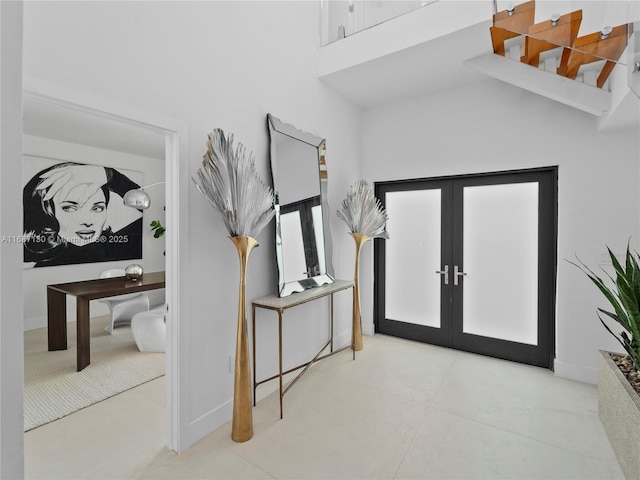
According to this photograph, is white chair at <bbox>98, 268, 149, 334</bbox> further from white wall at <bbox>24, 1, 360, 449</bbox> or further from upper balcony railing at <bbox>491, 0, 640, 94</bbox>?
upper balcony railing at <bbox>491, 0, 640, 94</bbox>

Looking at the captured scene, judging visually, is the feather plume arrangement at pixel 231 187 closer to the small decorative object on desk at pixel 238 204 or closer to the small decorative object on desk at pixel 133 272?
the small decorative object on desk at pixel 238 204

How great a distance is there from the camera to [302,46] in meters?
3.12

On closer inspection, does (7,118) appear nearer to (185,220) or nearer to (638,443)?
(185,220)

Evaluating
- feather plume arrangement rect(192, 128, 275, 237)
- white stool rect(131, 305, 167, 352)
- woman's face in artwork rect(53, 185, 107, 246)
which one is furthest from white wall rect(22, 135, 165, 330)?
feather plume arrangement rect(192, 128, 275, 237)

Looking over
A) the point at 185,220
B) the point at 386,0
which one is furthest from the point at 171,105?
the point at 386,0

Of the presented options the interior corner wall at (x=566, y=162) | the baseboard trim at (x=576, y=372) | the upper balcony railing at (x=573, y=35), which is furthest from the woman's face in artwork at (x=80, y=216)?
the baseboard trim at (x=576, y=372)

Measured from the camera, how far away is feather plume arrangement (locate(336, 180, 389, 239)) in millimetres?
3520

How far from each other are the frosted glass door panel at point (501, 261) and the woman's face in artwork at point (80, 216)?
5.04 meters

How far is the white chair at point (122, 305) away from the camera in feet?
14.0

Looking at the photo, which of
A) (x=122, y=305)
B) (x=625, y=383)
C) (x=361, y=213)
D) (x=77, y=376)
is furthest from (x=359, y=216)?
(x=122, y=305)

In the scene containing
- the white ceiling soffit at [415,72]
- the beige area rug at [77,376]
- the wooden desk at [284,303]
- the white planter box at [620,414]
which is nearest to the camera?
the white planter box at [620,414]

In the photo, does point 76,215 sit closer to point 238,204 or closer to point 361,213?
point 238,204

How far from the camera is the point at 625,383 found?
1958 millimetres

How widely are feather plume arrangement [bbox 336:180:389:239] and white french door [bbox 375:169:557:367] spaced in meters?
Result: 0.63
